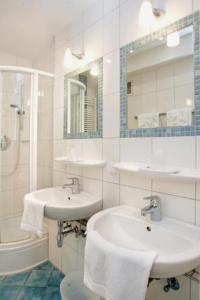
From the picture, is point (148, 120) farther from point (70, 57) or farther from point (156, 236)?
point (70, 57)

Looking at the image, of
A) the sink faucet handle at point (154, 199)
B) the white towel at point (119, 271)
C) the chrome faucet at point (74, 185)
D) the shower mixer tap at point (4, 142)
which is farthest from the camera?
the shower mixer tap at point (4, 142)

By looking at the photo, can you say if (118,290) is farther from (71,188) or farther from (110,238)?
(71,188)

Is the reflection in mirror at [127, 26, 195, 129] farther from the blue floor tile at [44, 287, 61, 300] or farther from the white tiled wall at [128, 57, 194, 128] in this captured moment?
the blue floor tile at [44, 287, 61, 300]

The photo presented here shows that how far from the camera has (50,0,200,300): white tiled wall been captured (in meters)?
1.10

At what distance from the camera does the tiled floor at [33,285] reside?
1656 mm

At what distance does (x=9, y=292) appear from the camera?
66.7 inches

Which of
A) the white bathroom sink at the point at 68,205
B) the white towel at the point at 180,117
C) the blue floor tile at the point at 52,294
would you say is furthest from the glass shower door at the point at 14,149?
the white towel at the point at 180,117

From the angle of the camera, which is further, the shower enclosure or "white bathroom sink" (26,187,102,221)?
the shower enclosure

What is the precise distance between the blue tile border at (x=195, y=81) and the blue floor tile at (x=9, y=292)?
1.55m

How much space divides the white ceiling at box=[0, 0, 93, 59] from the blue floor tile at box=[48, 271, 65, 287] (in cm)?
237

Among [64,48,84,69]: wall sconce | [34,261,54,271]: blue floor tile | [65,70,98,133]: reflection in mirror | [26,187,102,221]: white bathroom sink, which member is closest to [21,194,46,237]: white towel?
[26,187,102,221]: white bathroom sink

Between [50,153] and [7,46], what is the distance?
4.50 feet

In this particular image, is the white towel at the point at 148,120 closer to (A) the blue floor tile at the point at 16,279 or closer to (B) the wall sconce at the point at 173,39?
(B) the wall sconce at the point at 173,39

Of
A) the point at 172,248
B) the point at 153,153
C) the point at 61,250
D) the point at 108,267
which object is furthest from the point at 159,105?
the point at 61,250
